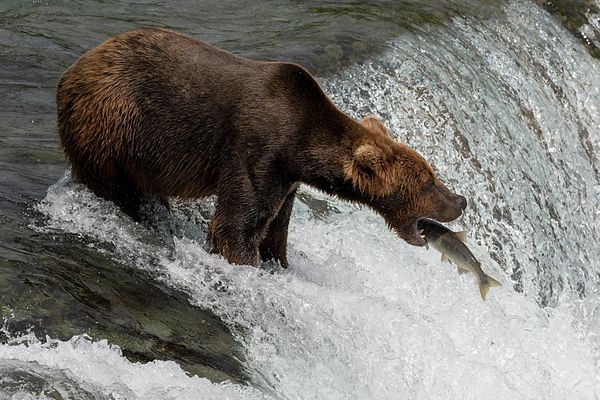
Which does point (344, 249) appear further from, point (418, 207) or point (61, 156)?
point (61, 156)

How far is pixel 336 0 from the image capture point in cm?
1076

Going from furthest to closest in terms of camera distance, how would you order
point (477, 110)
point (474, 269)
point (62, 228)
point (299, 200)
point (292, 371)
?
point (477, 110) < point (299, 200) < point (474, 269) < point (62, 228) < point (292, 371)

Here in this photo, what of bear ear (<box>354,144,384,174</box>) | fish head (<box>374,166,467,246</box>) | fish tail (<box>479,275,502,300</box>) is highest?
bear ear (<box>354,144,384,174</box>)

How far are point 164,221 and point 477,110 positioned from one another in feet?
11.9

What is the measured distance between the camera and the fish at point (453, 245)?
619 cm

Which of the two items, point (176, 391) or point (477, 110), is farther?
point (477, 110)

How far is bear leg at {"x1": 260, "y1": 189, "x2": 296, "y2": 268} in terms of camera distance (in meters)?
6.32

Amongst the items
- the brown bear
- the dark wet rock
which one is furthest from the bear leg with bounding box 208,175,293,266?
the dark wet rock

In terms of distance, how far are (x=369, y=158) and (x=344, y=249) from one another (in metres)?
1.10

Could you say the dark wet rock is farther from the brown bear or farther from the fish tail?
the fish tail

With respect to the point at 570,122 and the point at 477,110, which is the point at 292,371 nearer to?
the point at 477,110

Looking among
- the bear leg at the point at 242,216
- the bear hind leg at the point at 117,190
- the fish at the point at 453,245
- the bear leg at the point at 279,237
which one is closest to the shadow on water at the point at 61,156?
the bear hind leg at the point at 117,190

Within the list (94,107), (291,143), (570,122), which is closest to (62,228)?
(94,107)

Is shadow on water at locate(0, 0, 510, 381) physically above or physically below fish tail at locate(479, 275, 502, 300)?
below
